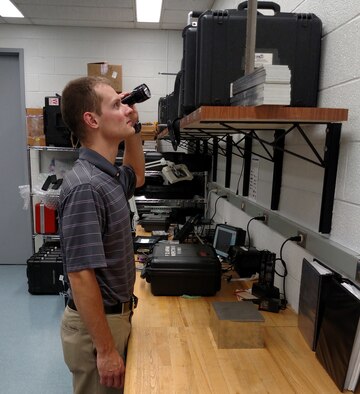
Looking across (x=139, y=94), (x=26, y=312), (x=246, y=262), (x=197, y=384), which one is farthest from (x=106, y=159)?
(x=26, y=312)

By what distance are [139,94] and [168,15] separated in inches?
111

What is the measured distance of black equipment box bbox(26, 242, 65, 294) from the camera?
11.7 feet

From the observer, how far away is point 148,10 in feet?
11.5

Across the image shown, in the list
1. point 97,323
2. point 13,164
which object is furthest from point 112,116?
point 13,164

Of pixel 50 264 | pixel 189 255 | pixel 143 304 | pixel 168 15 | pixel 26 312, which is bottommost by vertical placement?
pixel 26 312

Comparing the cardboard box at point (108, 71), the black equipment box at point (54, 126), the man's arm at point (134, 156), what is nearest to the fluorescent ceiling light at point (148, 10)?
the cardboard box at point (108, 71)

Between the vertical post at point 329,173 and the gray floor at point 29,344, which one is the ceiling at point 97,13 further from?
the gray floor at point 29,344

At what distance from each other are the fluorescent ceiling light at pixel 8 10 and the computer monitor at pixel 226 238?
306cm

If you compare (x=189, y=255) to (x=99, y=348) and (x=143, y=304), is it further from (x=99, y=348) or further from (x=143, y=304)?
(x=99, y=348)

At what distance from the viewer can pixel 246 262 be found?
5.95 feet

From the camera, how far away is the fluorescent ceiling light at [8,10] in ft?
11.2

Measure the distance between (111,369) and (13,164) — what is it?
12.6 feet

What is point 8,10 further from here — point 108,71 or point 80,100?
point 80,100

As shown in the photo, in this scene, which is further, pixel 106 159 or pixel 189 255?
pixel 189 255
